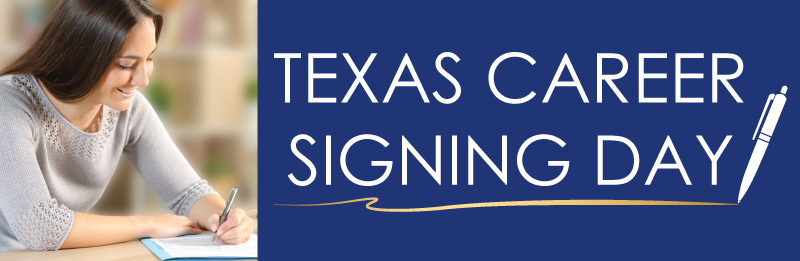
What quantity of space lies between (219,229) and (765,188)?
2.84 ft

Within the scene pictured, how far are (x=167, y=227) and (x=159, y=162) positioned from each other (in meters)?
0.27

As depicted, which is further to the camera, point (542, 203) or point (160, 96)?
point (160, 96)

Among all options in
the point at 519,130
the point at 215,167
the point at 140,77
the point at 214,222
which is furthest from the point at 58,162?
the point at 215,167

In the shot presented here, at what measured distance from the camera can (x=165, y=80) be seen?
234 centimetres

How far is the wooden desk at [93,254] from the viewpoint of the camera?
1049 millimetres

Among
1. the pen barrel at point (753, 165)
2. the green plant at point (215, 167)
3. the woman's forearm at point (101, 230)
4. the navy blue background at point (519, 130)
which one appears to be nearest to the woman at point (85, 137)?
the woman's forearm at point (101, 230)

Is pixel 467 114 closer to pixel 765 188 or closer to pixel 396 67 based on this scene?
pixel 396 67

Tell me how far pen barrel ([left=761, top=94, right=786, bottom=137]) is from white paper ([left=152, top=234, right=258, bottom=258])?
774mm

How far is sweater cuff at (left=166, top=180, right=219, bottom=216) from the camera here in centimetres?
140

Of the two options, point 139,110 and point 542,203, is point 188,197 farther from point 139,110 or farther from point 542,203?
point 542,203

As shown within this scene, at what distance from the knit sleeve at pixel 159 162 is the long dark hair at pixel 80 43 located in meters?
0.20

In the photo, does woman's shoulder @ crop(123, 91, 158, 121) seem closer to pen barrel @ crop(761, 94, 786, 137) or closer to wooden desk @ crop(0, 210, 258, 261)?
wooden desk @ crop(0, 210, 258, 261)

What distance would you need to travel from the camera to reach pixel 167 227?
1.21 m

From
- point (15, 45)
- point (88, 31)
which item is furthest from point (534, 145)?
point (15, 45)
